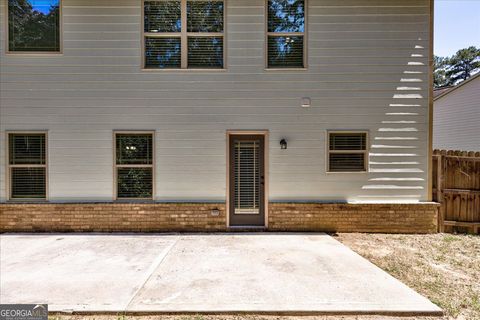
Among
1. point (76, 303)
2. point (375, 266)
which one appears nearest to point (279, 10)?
point (375, 266)

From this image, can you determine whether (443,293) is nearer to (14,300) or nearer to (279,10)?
(14,300)

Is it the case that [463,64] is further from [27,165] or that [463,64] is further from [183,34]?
[27,165]

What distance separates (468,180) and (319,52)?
4.45 meters

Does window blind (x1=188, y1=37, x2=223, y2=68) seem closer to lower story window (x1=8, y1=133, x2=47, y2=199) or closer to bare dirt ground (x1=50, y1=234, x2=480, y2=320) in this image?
lower story window (x1=8, y1=133, x2=47, y2=199)

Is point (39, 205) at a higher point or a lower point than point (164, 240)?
higher

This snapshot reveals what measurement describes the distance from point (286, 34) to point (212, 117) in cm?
258

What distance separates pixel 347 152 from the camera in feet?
20.0

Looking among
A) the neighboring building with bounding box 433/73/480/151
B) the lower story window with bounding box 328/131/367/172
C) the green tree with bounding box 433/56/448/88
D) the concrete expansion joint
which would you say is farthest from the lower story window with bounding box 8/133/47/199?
the green tree with bounding box 433/56/448/88

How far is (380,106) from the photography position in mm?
6062

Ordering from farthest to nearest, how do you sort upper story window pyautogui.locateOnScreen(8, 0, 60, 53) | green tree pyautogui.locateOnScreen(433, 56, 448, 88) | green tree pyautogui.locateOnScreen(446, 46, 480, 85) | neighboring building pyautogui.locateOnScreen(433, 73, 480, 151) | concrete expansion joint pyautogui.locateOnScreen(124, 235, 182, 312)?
green tree pyautogui.locateOnScreen(433, 56, 448, 88) < green tree pyautogui.locateOnScreen(446, 46, 480, 85) < neighboring building pyautogui.locateOnScreen(433, 73, 480, 151) < upper story window pyautogui.locateOnScreen(8, 0, 60, 53) < concrete expansion joint pyautogui.locateOnScreen(124, 235, 182, 312)

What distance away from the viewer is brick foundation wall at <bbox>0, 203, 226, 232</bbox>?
19.8 ft

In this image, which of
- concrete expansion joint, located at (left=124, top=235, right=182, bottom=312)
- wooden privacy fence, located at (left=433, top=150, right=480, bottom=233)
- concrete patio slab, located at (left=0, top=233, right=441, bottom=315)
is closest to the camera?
concrete patio slab, located at (left=0, top=233, right=441, bottom=315)

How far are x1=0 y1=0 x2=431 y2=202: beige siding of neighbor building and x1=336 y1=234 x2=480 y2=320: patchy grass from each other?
1.08m

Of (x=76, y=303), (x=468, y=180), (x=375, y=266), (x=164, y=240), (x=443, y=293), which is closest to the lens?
(x=76, y=303)
